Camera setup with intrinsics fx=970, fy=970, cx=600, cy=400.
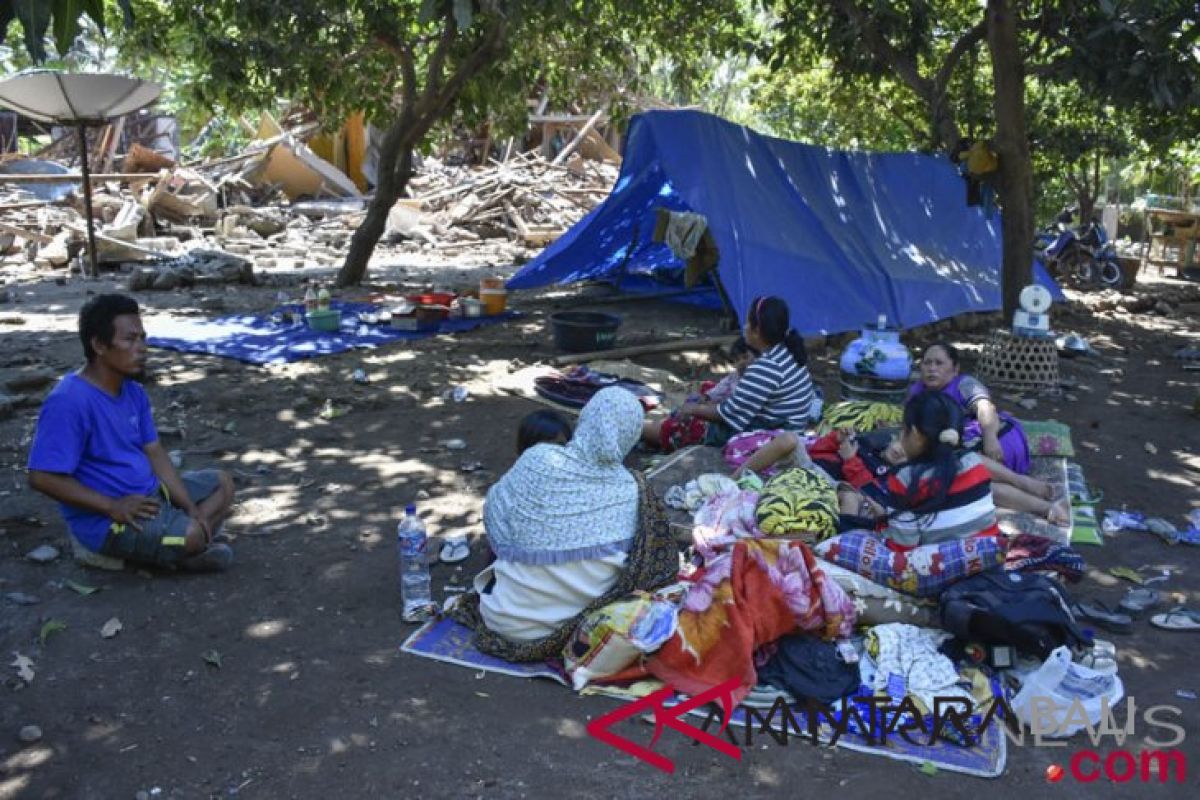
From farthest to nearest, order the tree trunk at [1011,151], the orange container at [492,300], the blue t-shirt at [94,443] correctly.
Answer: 1. the orange container at [492,300]
2. the tree trunk at [1011,151]
3. the blue t-shirt at [94,443]

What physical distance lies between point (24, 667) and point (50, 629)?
0.24 meters

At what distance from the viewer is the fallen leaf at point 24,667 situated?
3135 millimetres

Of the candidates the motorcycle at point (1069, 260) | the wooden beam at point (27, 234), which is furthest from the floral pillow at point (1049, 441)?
the wooden beam at point (27, 234)

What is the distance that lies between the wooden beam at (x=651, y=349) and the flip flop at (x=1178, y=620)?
4547mm

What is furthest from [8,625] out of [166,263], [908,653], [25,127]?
[25,127]

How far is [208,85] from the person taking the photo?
8562 mm

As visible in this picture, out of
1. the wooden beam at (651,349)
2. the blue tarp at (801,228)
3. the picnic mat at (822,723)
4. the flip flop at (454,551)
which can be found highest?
the blue tarp at (801,228)

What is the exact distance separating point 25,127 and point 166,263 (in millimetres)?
15187

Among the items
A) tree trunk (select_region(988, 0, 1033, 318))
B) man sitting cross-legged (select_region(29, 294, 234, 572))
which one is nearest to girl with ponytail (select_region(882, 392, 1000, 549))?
man sitting cross-legged (select_region(29, 294, 234, 572))

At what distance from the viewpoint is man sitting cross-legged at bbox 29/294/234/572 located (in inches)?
141

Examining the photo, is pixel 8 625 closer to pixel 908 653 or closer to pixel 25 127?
pixel 908 653

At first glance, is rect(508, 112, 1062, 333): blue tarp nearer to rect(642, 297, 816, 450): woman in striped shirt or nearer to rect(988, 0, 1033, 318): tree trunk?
rect(988, 0, 1033, 318): tree trunk

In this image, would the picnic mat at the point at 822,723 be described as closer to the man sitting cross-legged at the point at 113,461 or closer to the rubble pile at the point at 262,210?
the man sitting cross-legged at the point at 113,461

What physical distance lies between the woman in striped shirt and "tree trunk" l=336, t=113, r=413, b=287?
6.66 m
